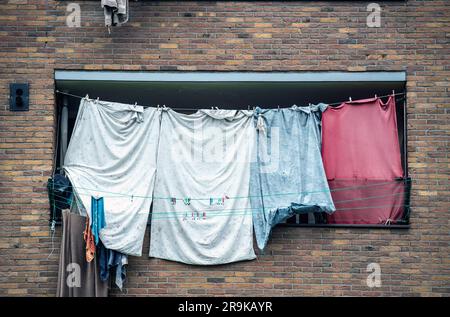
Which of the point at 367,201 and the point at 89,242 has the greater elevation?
the point at 367,201

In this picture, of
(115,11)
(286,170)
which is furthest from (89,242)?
(115,11)

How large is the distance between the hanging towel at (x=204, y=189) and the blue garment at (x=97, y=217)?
2.46 feet

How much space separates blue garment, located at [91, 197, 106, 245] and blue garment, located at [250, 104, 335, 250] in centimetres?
213

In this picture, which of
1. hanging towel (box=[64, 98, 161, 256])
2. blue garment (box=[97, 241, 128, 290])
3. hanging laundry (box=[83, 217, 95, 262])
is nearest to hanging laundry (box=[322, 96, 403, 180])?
hanging towel (box=[64, 98, 161, 256])

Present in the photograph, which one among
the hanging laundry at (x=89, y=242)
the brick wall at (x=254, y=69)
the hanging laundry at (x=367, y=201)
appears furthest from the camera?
the hanging laundry at (x=367, y=201)

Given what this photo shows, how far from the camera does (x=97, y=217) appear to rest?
9766 millimetres

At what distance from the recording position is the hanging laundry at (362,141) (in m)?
10.3

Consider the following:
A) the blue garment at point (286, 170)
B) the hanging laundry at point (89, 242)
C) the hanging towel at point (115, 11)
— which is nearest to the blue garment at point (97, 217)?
the hanging laundry at point (89, 242)

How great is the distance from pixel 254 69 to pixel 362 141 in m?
1.90

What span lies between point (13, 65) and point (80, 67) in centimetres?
97

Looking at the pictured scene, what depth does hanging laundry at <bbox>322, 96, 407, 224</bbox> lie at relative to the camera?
405 inches

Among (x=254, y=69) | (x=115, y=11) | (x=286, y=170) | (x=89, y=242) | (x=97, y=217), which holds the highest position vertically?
(x=115, y=11)

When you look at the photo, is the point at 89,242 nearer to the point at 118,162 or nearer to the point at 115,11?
the point at 118,162

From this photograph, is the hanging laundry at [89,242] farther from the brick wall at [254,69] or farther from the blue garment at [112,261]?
the brick wall at [254,69]
